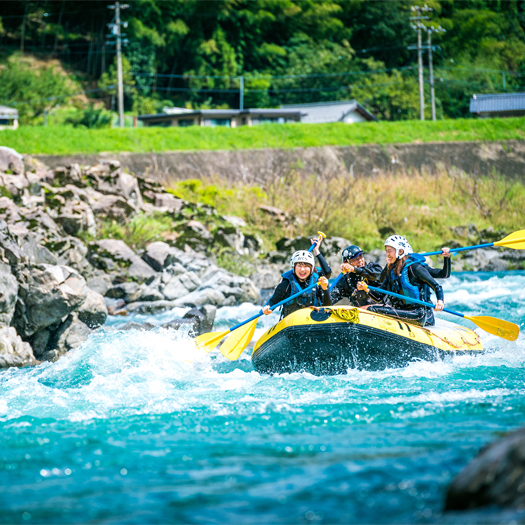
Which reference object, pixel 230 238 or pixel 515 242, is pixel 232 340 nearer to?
pixel 515 242

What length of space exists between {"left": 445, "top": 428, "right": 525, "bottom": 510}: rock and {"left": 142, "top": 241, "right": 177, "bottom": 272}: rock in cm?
1158

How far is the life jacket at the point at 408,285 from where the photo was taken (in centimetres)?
758

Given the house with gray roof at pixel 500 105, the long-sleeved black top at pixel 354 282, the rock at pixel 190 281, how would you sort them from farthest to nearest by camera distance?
1. the house with gray roof at pixel 500 105
2. the rock at pixel 190 281
3. the long-sleeved black top at pixel 354 282

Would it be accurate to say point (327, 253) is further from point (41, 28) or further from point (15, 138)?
point (41, 28)

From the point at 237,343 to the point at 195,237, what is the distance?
802 cm

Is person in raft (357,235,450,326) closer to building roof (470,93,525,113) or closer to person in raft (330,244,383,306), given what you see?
person in raft (330,244,383,306)

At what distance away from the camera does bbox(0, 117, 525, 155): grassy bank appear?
2511 centimetres

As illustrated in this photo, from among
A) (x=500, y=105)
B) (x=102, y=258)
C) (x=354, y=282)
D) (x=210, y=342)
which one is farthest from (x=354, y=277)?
(x=500, y=105)

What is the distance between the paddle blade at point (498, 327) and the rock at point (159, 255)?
783cm

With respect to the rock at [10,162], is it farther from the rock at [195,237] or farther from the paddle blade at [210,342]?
the paddle blade at [210,342]

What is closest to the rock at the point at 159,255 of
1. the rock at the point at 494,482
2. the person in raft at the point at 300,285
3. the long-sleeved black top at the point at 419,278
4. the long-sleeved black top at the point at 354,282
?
the long-sleeved black top at the point at 354,282

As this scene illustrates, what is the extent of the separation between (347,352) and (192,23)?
3854 cm

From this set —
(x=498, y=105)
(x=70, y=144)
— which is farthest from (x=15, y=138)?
(x=498, y=105)

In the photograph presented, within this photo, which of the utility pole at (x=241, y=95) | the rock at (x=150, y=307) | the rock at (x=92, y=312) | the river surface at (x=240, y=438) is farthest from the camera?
the utility pole at (x=241, y=95)
